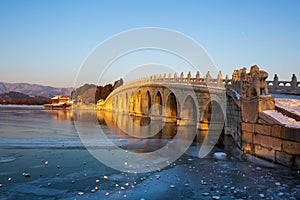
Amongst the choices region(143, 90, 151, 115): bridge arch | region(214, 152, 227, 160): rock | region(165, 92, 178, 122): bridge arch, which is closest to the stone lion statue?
region(214, 152, 227, 160): rock

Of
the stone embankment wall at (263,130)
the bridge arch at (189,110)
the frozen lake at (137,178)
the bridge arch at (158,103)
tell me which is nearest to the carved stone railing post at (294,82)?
the bridge arch at (189,110)

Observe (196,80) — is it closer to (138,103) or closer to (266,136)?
(266,136)

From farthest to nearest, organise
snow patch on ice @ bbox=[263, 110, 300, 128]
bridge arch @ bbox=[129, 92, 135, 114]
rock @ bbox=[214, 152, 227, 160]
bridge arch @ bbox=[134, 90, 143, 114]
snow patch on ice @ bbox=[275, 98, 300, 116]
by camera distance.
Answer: bridge arch @ bbox=[129, 92, 135, 114]
bridge arch @ bbox=[134, 90, 143, 114]
rock @ bbox=[214, 152, 227, 160]
snow patch on ice @ bbox=[275, 98, 300, 116]
snow patch on ice @ bbox=[263, 110, 300, 128]

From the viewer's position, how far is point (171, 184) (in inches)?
337

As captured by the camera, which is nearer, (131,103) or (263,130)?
(263,130)

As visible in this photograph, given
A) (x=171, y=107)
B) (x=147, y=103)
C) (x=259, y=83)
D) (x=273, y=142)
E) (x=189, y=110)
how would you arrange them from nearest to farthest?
1. (x=273, y=142)
2. (x=259, y=83)
3. (x=189, y=110)
4. (x=171, y=107)
5. (x=147, y=103)

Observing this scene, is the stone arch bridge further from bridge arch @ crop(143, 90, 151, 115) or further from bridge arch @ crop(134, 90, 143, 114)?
bridge arch @ crop(134, 90, 143, 114)

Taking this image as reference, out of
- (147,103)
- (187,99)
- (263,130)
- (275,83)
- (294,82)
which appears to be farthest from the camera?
(147,103)

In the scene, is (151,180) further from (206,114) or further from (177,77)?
(177,77)

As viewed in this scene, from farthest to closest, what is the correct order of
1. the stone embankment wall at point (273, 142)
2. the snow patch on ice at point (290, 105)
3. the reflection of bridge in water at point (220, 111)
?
the snow patch on ice at point (290, 105) < the reflection of bridge in water at point (220, 111) < the stone embankment wall at point (273, 142)

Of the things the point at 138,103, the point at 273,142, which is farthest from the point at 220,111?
the point at 138,103

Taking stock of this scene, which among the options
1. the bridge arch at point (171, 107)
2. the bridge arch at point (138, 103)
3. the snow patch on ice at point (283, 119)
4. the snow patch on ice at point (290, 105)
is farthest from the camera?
the bridge arch at point (138, 103)

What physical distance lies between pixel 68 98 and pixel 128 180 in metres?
123

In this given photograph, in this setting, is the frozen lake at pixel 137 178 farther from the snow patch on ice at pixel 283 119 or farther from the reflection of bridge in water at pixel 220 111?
the snow patch on ice at pixel 283 119
